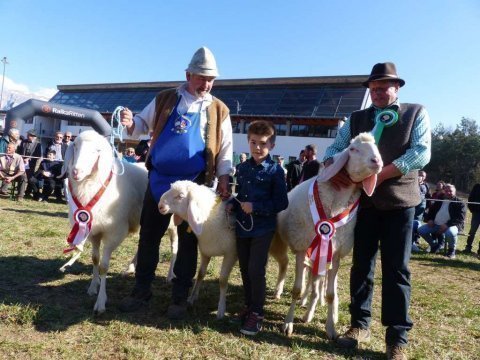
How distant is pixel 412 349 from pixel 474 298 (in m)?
2.70

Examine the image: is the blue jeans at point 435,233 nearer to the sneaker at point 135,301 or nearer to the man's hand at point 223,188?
the man's hand at point 223,188

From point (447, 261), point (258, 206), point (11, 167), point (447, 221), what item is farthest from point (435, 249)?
point (11, 167)

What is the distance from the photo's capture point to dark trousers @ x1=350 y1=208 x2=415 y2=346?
3.35 metres

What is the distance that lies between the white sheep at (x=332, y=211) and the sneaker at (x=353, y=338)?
0.12 meters

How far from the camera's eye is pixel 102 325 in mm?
3492

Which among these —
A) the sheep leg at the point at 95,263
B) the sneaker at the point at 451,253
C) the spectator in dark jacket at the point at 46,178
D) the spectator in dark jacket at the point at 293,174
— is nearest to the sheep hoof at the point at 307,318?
the sheep leg at the point at 95,263

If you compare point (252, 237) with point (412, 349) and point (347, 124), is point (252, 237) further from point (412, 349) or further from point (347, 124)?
point (412, 349)

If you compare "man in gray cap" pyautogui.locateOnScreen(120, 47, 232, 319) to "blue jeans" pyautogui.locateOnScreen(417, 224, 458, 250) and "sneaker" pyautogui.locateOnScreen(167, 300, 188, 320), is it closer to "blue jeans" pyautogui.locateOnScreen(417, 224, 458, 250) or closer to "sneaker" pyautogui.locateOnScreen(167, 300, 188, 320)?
"sneaker" pyautogui.locateOnScreen(167, 300, 188, 320)

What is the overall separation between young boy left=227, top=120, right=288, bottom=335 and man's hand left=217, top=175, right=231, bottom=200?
278mm

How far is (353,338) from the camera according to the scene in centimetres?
356

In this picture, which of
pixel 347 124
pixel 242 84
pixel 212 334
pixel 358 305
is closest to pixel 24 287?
pixel 212 334

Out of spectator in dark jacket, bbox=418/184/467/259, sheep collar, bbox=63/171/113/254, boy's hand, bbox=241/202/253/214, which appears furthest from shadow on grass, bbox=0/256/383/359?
spectator in dark jacket, bbox=418/184/467/259

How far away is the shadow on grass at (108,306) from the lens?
137 inches

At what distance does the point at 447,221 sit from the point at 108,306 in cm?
885
